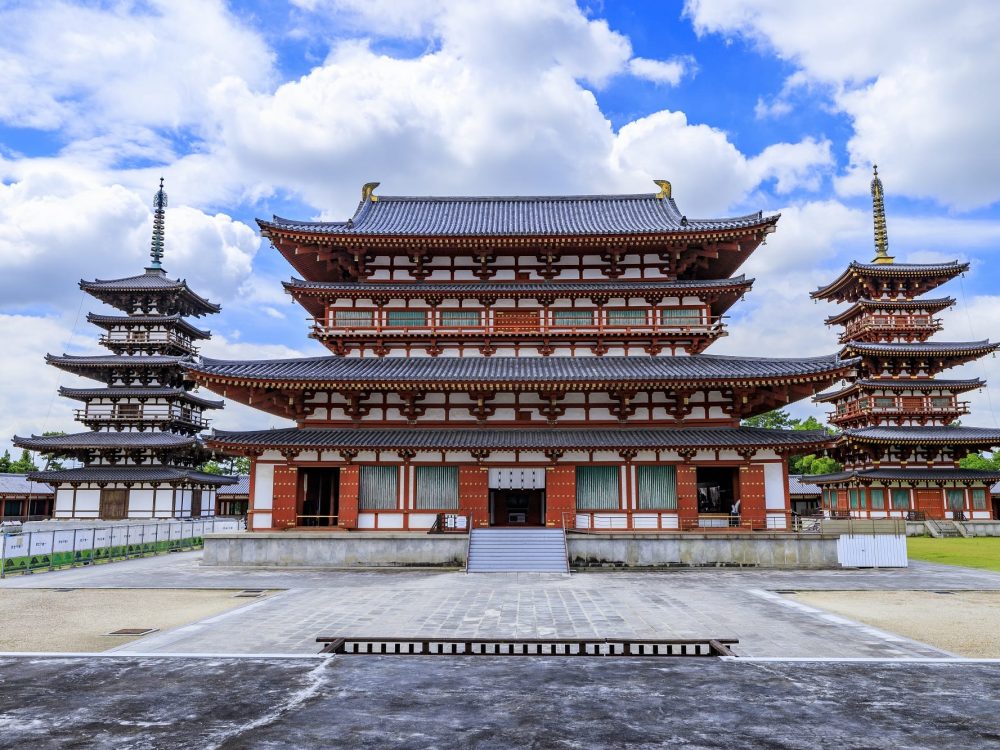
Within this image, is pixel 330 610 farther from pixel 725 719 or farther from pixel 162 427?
pixel 162 427

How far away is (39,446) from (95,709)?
47.0 meters

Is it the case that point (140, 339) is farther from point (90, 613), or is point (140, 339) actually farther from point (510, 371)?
point (90, 613)

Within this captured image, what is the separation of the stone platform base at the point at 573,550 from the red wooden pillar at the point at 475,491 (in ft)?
5.84

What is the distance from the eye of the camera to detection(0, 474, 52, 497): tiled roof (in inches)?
2117

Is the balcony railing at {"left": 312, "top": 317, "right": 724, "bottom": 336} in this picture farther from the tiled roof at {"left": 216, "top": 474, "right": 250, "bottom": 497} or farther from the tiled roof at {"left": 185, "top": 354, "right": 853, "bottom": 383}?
the tiled roof at {"left": 216, "top": 474, "right": 250, "bottom": 497}

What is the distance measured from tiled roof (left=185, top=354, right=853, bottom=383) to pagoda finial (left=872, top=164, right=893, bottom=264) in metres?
33.0

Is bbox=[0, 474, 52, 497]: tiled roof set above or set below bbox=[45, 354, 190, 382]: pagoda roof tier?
below

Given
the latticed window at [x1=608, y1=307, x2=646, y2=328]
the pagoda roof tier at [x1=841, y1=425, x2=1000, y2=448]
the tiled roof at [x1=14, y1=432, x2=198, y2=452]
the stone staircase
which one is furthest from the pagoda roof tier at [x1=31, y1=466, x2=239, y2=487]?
the pagoda roof tier at [x1=841, y1=425, x2=1000, y2=448]

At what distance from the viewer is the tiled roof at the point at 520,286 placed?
28.5 meters

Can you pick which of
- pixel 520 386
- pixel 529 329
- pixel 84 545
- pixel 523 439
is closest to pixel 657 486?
pixel 523 439

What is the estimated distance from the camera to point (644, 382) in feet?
83.4

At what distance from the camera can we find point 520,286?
2883 centimetres

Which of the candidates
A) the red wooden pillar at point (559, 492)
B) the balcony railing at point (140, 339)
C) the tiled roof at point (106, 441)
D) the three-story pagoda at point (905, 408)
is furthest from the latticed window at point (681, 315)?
the balcony railing at point (140, 339)

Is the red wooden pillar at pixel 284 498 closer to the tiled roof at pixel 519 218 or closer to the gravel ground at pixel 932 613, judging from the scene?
the tiled roof at pixel 519 218
